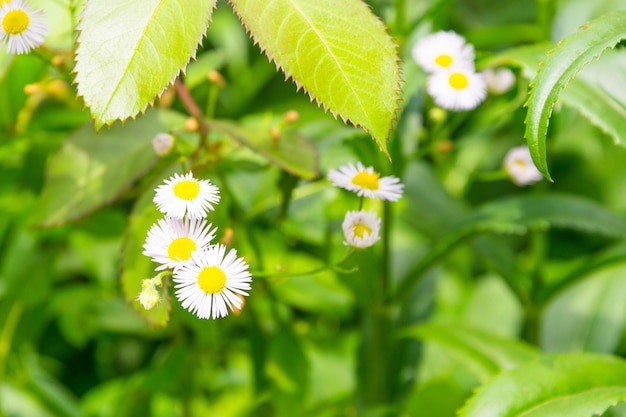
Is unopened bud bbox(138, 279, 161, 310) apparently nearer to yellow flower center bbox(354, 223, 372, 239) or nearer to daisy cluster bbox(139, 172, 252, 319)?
daisy cluster bbox(139, 172, 252, 319)

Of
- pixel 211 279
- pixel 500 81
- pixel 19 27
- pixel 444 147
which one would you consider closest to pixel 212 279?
pixel 211 279

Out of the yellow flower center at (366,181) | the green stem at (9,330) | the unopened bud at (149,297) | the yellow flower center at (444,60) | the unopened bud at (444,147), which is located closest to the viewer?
the unopened bud at (149,297)

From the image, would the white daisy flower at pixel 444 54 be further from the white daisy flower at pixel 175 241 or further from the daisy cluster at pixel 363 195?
the white daisy flower at pixel 175 241

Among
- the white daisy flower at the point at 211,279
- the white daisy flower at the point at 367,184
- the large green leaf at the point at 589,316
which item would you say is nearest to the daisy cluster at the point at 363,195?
the white daisy flower at the point at 367,184

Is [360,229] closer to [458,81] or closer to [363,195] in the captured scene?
[363,195]

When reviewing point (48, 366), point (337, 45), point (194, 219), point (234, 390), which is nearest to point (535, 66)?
point (337, 45)

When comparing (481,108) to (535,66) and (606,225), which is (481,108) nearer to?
(606,225)
